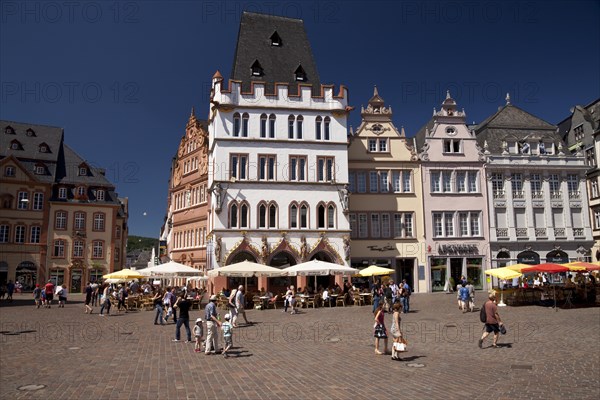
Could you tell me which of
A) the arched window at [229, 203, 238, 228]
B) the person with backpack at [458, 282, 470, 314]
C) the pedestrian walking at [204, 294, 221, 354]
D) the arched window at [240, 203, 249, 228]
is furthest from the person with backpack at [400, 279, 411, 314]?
the arched window at [229, 203, 238, 228]

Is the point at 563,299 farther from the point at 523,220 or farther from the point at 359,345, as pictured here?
the point at 359,345

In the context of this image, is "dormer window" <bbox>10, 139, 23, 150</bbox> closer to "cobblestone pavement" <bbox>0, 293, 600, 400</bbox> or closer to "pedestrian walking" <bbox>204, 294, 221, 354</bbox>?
"cobblestone pavement" <bbox>0, 293, 600, 400</bbox>

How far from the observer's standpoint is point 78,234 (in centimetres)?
5497

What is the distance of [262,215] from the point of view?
40.7 meters

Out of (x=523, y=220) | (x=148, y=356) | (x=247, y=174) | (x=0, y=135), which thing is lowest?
(x=148, y=356)

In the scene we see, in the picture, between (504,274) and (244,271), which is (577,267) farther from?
(244,271)

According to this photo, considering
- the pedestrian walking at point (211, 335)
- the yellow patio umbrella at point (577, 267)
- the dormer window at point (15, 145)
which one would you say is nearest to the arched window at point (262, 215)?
the yellow patio umbrella at point (577, 267)

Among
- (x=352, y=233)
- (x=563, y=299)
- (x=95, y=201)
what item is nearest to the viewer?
(x=563, y=299)

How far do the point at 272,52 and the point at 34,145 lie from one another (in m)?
31.2

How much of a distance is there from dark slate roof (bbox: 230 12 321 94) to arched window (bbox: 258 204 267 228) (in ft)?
33.1

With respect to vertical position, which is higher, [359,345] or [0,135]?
[0,135]

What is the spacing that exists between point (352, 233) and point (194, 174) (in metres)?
18.3

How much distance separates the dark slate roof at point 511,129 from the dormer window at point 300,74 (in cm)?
1831

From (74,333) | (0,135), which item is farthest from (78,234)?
(74,333)
